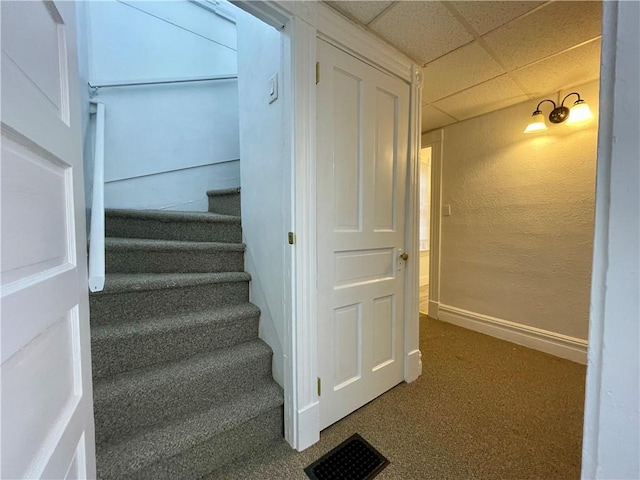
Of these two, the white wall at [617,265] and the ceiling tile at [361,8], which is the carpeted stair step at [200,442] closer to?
the white wall at [617,265]

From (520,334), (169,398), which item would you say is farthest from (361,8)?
(520,334)

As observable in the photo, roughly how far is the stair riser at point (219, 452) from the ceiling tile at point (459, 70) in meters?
2.30

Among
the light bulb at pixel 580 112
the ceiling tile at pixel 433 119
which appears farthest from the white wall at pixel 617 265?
the ceiling tile at pixel 433 119

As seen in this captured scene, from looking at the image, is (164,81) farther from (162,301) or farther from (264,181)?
(162,301)

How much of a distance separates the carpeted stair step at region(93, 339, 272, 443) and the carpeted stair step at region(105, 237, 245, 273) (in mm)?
539

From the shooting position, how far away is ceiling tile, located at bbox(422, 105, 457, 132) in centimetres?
242

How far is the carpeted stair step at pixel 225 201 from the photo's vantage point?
2.03 meters

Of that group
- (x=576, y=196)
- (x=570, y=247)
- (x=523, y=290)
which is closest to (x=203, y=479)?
(x=523, y=290)

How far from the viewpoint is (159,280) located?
134 cm

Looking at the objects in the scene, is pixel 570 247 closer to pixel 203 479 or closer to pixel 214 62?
pixel 203 479

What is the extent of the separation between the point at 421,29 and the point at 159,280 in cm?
195

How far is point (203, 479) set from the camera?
1.08 meters

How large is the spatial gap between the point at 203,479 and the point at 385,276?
51.8 inches

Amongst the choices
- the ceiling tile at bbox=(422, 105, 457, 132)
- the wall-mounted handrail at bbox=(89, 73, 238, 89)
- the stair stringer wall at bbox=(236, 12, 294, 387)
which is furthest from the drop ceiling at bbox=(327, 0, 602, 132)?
the wall-mounted handrail at bbox=(89, 73, 238, 89)
